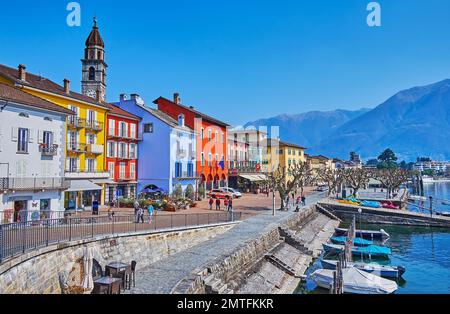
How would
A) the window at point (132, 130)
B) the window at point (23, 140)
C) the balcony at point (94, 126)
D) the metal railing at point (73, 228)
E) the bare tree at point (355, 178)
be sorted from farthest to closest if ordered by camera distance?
1. the bare tree at point (355, 178)
2. the window at point (132, 130)
3. the balcony at point (94, 126)
4. the window at point (23, 140)
5. the metal railing at point (73, 228)

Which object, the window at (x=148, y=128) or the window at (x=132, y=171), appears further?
the window at (x=148, y=128)

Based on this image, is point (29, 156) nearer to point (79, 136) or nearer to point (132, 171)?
point (79, 136)

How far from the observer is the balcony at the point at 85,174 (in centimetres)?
3575

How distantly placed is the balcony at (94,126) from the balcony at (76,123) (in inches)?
Answer: 20.7

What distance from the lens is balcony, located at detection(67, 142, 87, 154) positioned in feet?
119

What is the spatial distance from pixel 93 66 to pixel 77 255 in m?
47.7

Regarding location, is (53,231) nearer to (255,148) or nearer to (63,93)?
(63,93)

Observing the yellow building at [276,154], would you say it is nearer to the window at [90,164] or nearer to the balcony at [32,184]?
the window at [90,164]

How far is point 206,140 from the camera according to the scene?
5919 centimetres

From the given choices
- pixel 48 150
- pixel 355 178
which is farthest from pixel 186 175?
pixel 355 178

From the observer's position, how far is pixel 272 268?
25.8 m

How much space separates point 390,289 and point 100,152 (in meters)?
32.3

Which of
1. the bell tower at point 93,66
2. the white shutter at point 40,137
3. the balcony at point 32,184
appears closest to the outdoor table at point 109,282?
the balcony at point 32,184

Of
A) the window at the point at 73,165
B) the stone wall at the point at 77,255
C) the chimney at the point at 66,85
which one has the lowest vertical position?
the stone wall at the point at 77,255
